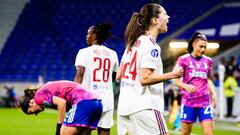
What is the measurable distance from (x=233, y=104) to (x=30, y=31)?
44.2 feet

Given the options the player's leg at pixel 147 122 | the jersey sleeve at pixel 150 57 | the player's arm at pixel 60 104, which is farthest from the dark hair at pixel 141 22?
the player's arm at pixel 60 104

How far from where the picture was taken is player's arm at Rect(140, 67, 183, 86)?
603cm

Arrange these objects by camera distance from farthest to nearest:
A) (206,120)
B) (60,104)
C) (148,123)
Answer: (206,120), (60,104), (148,123)

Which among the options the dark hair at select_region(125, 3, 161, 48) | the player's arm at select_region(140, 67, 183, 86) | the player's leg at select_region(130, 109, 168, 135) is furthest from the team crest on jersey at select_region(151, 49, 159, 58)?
the player's leg at select_region(130, 109, 168, 135)

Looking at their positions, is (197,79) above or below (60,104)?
above

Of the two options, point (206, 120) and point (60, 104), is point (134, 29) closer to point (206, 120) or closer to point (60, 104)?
point (60, 104)

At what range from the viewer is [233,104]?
904 inches

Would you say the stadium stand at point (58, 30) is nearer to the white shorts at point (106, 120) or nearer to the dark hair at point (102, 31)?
the dark hair at point (102, 31)

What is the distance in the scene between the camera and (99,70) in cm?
913

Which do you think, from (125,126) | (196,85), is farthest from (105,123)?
(125,126)

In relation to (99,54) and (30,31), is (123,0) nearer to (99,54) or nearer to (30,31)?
(30,31)

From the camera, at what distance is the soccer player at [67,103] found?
293 inches

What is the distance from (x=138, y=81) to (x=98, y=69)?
2.92 m

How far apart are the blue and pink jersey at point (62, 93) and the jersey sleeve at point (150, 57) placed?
5.75 feet
